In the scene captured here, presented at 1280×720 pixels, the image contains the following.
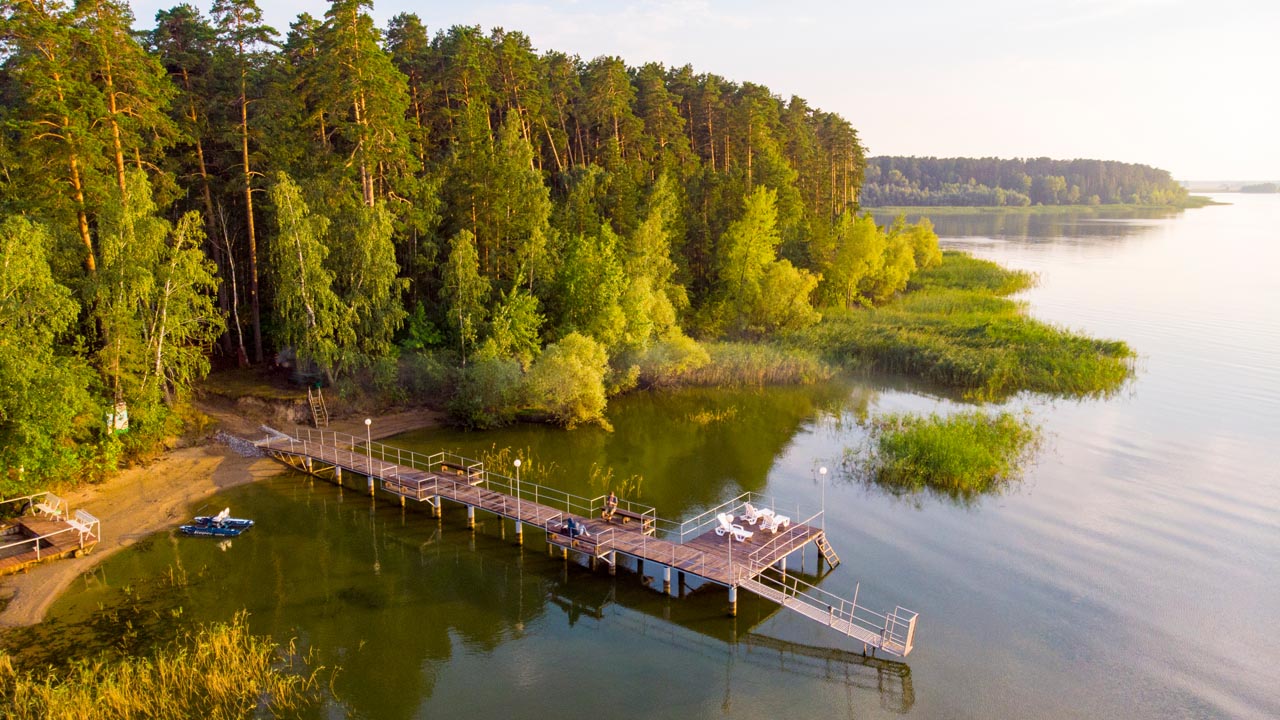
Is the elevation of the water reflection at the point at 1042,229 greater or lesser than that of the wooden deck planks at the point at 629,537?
greater

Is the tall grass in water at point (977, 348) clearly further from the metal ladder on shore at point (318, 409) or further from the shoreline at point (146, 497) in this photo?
the metal ladder on shore at point (318, 409)

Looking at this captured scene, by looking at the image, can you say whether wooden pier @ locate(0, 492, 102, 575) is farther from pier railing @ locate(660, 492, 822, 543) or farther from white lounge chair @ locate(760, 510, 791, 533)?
white lounge chair @ locate(760, 510, 791, 533)

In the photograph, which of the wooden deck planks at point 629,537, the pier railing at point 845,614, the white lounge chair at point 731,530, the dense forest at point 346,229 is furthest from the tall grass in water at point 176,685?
the white lounge chair at point 731,530

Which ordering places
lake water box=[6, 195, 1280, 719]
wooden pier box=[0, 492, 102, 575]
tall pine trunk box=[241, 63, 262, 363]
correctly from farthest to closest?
tall pine trunk box=[241, 63, 262, 363] → wooden pier box=[0, 492, 102, 575] → lake water box=[6, 195, 1280, 719]

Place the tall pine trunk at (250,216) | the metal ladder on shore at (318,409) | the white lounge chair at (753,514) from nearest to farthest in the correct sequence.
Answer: the white lounge chair at (753,514), the metal ladder on shore at (318,409), the tall pine trunk at (250,216)

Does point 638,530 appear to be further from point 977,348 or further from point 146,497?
point 977,348

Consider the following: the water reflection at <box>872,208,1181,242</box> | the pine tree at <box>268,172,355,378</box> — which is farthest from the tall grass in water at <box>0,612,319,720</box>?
the water reflection at <box>872,208,1181,242</box>
